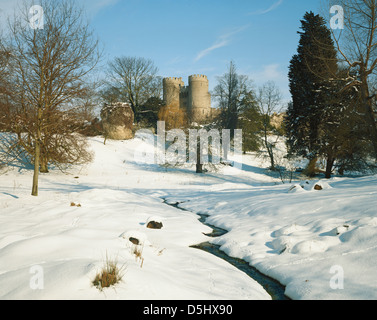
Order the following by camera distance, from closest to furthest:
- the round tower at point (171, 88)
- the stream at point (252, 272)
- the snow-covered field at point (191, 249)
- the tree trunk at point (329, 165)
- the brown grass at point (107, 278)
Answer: the brown grass at point (107, 278), the snow-covered field at point (191, 249), the stream at point (252, 272), the tree trunk at point (329, 165), the round tower at point (171, 88)

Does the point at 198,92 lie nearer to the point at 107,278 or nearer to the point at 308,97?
the point at 308,97

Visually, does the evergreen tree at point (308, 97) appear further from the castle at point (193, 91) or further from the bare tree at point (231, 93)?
the castle at point (193, 91)

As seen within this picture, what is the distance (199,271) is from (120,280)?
1414mm

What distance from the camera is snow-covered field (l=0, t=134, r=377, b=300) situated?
2.90m

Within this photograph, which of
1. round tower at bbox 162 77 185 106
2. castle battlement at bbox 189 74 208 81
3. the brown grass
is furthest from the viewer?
round tower at bbox 162 77 185 106

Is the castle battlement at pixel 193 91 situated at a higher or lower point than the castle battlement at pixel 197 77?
lower

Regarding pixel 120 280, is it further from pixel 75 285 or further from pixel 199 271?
pixel 199 271

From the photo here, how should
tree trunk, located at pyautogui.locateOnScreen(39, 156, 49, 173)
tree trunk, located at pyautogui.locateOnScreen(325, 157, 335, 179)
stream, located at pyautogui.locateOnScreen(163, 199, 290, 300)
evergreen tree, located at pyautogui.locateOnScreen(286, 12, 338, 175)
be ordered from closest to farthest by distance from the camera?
1. stream, located at pyautogui.locateOnScreen(163, 199, 290, 300)
2. tree trunk, located at pyautogui.locateOnScreen(39, 156, 49, 173)
3. tree trunk, located at pyautogui.locateOnScreen(325, 157, 335, 179)
4. evergreen tree, located at pyautogui.locateOnScreen(286, 12, 338, 175)

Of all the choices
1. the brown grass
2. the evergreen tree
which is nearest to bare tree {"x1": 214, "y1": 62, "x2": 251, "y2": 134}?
the evergreen tree

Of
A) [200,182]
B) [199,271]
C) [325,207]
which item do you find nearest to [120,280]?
[199,271]

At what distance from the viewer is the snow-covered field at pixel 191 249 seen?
2.90 metres

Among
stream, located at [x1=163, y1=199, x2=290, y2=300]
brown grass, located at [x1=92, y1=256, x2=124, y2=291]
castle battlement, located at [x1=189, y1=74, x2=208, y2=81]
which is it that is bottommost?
stream, located at [x1=163, y1=199, x2=290, y2=300]

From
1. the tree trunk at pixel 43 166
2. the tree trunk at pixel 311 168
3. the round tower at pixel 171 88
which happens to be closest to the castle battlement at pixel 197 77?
the round tower at pixel 171 88

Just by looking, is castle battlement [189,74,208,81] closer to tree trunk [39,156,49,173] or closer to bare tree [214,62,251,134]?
bare tree [214,62,251,134]
